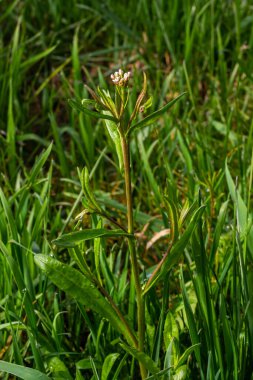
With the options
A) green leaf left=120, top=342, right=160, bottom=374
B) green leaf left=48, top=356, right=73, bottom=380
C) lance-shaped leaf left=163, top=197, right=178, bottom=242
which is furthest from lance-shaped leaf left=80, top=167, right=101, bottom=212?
green leaf left=48, top=356, right=73, bottom=380

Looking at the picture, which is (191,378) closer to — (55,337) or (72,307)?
(55,337)

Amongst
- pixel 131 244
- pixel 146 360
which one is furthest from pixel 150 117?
pixel 146 360

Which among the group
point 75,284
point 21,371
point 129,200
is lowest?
point 21,371

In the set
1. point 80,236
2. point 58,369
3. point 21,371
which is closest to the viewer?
point 80,236

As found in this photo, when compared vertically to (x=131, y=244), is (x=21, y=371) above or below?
below

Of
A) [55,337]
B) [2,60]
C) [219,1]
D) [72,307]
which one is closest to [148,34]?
[219,1]

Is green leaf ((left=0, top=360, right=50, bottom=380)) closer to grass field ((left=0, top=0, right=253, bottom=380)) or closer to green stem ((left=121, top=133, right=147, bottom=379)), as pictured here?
grass field ((left=0, top=0, right=253, bottom=380))

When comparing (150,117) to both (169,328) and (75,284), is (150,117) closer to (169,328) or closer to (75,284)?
(75,284)
